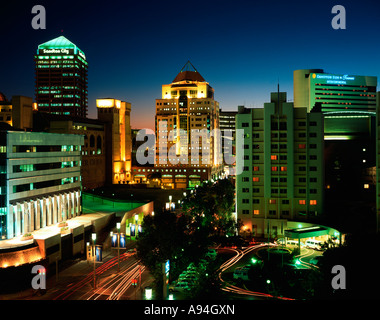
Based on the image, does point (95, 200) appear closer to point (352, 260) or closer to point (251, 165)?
point (251, 165)

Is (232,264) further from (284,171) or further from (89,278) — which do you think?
(284,171)

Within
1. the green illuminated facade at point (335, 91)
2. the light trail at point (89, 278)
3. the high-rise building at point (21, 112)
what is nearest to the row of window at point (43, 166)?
the high-rise building at point (21, 112)

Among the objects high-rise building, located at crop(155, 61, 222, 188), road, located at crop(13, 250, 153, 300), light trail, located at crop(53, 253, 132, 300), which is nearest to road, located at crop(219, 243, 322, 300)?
road, located at crop(13, 250, 153, 300)

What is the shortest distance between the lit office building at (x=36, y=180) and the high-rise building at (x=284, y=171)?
2244 centimetres

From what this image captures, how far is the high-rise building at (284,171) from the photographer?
43.2m

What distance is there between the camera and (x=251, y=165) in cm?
4522

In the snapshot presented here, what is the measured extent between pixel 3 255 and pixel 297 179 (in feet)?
110

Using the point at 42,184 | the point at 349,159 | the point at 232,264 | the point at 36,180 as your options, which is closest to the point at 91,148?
the point at 42,184

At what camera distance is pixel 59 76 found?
13675cm

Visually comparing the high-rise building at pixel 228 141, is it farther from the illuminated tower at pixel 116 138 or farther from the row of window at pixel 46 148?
the row of window at pixel 46 148

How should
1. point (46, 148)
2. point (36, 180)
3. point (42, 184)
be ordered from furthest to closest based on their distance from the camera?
point (46, 148) → point (42, 184) → point (36, 180)

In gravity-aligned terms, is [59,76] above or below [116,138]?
above

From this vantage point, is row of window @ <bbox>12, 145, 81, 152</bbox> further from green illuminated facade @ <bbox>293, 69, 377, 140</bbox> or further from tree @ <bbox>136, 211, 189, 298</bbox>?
green illuminated facade @ <bbox>293, 69, 377, 140</bbox>

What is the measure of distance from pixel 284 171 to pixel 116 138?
66292 mm
